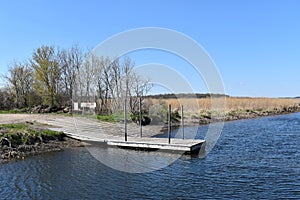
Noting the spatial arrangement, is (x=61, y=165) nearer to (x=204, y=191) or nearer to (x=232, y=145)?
(x=204, y=191)

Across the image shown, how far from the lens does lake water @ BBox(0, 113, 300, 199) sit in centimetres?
833

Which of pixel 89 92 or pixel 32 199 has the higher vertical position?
pixel 89 92

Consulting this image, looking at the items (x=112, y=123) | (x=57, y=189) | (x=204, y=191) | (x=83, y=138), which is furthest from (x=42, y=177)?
(x=112, y=123)

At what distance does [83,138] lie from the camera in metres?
17.1

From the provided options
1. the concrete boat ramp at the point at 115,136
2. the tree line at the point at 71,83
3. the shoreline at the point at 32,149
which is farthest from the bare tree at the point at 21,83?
the shoreline at the point at 32,149

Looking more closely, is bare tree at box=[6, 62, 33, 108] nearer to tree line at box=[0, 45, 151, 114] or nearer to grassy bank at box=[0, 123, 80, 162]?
tree line at box=[0, 45, 151, 114]

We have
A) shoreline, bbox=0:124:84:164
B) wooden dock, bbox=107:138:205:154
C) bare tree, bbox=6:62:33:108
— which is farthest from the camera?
bare tree, bbox=6:62:33:108

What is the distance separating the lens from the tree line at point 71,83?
950 inches

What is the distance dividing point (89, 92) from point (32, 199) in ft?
61.8

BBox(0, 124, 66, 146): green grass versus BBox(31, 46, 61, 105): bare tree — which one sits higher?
BBox(31, 46, 61, 105): bare tree

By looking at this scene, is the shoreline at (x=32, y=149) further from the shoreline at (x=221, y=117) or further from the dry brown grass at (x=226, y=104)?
the shoreline at (x=221, y=117)

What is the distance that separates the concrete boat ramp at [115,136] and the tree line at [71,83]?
3098 mm

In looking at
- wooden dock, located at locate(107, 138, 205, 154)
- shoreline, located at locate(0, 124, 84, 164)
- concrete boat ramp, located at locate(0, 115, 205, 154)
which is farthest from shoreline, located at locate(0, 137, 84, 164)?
wooden dock, located at locate(107, 138, 205, 154)

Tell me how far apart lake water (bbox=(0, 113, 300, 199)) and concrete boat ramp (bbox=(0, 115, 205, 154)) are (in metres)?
0.93
